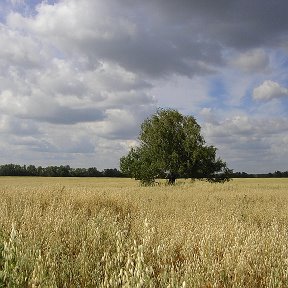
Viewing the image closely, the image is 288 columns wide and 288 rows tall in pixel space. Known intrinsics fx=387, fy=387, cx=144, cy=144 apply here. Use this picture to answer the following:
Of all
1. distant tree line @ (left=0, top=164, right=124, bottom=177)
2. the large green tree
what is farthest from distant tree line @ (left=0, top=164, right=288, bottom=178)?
the large green tree

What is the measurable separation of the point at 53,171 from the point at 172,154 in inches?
3182

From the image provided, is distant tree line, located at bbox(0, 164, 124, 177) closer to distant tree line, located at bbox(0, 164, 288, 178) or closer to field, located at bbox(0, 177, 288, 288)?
distant tree line, located at bbox(0, 164, 288, 178)

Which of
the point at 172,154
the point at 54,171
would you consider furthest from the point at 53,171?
the point at 172,154

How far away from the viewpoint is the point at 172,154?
144ft

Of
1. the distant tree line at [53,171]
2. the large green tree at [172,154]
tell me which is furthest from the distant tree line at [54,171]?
the large green tree at [172,154]

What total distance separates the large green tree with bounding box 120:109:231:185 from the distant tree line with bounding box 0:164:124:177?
225 ft

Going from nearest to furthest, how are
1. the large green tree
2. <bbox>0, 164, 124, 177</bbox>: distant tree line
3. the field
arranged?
the field → the large green tree → <bbox>0, 164, 124, 177</bbox>: distant tree line

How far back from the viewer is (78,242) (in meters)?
5.93

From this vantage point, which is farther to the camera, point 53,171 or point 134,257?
point 53,171

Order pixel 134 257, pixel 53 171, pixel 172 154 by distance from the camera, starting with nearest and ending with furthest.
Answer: pixel 134 257
pixel 172 154
pixel 53 171

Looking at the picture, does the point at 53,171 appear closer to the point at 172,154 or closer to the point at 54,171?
the point at 54,171

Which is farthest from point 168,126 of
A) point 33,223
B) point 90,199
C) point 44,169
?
point 44,169

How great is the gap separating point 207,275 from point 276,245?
178 centimetres

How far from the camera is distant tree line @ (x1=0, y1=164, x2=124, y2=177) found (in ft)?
372
